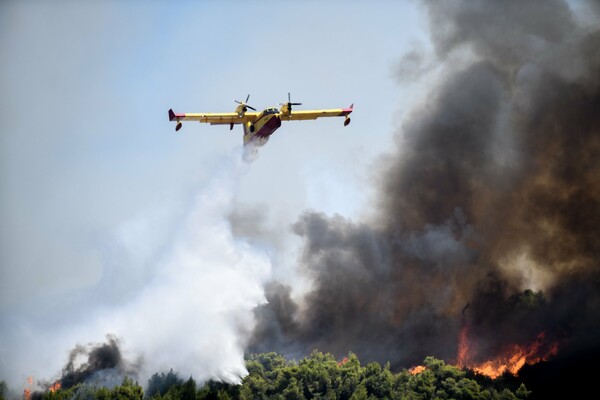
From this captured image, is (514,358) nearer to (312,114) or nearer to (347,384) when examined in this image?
(347,384)

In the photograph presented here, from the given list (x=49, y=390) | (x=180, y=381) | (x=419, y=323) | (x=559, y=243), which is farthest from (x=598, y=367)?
(x=49, y=390)

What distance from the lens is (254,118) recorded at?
3593 inches

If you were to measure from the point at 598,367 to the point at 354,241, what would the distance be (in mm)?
39332

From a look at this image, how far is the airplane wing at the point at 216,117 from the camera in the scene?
3526 inches

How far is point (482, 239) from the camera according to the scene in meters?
110

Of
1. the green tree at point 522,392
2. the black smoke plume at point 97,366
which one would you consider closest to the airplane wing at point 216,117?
the black smoke plume at point 97,366

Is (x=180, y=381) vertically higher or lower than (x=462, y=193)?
lower

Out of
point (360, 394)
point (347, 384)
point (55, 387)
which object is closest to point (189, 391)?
point (55, 387)

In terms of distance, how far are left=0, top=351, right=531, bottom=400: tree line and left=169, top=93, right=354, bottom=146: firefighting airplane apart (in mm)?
31095

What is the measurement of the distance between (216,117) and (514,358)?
53.7m

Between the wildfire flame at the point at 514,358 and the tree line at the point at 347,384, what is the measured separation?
396 cm

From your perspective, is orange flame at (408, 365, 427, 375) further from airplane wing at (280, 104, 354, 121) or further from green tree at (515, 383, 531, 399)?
airplane wing at (280, 104, 354, 121)

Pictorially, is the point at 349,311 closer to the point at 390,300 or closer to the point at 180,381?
the point at 390,300

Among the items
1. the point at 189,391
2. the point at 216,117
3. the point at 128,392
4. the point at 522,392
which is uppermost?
the point at 216,117
